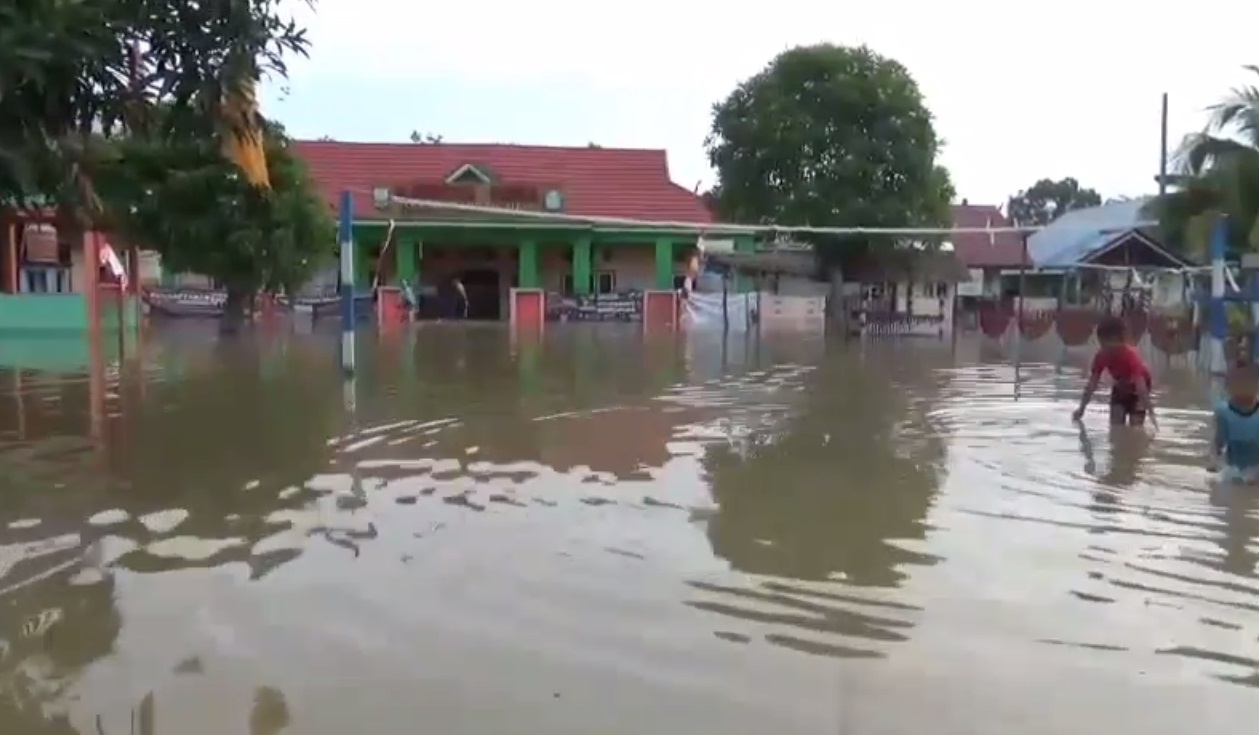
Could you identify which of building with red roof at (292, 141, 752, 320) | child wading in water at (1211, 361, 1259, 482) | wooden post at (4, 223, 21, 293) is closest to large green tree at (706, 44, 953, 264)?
building with red roof at (292, 141, 752, 320)

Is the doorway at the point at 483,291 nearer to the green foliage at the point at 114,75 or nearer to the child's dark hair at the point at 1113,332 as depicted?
the child's dark hair at the point at 1113,332

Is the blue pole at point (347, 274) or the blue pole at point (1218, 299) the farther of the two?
the blue pole at point (1218, 299)

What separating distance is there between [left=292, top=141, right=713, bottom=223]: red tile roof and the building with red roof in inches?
1.8

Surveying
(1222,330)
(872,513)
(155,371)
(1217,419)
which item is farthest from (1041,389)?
(155,371)

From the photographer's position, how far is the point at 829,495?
9.03 meters

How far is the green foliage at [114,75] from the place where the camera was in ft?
25.0

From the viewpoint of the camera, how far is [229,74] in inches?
354

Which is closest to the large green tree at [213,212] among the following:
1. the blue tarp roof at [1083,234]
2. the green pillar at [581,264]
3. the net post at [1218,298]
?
the green pillar at [581,264]

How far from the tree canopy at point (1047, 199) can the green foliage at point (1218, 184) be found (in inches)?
2903

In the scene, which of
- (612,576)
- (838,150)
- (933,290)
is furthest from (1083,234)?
(612,576)

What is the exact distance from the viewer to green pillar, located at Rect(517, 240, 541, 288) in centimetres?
4238

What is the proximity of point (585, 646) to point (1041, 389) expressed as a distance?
1357 centimetres

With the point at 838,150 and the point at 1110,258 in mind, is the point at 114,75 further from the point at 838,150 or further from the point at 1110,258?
the point at 838,150

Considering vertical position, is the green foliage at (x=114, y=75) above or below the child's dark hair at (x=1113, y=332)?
above
